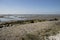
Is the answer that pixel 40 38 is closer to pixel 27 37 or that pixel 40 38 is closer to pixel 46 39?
pixel 46 39

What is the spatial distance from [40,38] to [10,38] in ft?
9.01

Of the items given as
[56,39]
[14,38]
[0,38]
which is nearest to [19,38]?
[14,38]

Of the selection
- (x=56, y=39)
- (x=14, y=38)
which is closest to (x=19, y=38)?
(x=14, y=38)

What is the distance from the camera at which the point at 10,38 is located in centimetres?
904

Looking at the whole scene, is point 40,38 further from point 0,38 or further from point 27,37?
point 0,38

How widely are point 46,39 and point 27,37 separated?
1.74m

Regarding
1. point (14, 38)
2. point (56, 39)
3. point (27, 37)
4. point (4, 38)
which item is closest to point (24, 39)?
point (27, 37)

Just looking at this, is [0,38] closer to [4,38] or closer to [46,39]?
[4,38]

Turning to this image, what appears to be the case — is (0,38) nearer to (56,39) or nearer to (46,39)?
(46,39)

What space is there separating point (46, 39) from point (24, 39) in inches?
77.8

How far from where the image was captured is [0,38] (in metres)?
9.09

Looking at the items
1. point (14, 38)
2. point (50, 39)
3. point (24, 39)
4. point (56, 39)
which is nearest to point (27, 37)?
point (24, 39)

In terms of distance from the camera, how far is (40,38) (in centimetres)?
888

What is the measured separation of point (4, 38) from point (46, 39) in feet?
12.6
